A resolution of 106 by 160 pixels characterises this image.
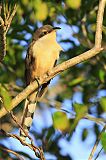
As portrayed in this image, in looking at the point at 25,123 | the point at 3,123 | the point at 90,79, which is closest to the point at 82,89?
the point at 90,79

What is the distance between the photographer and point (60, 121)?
152 inches

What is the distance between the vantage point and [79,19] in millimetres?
5539

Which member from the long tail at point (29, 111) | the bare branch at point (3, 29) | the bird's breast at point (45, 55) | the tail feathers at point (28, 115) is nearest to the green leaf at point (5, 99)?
the bare branch at point (3, 29)

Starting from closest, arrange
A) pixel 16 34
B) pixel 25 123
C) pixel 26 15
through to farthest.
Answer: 1. pixel 25 123
2. pixel 16 34
3. pixel 26 15

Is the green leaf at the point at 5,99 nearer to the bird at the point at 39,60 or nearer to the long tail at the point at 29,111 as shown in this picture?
the long tail at the point at 29,111

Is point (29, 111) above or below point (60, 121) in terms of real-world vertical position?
above

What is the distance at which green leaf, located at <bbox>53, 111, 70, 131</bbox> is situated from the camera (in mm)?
3852

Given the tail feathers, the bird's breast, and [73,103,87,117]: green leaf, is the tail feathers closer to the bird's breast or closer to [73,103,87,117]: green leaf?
the bird's breast

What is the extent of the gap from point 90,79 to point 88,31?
56 cm

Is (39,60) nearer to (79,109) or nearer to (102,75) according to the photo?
(102,75)

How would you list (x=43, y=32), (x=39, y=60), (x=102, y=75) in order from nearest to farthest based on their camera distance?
(x=39, y=60) < (x=43, y=32) < (x=102, y=75)

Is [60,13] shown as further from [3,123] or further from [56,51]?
[3,123]

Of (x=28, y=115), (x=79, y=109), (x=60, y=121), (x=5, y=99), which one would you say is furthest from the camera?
(x=28, y=115)

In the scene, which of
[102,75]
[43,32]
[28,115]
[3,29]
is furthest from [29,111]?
[3,29]
